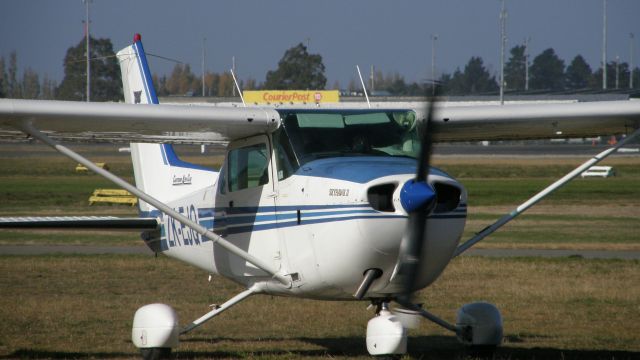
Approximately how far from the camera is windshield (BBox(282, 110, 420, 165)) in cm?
888

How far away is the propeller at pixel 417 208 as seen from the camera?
7.45m

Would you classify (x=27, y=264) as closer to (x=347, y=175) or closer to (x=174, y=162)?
(x=174, y=162)

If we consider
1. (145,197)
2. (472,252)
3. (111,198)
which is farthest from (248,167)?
(111,198)

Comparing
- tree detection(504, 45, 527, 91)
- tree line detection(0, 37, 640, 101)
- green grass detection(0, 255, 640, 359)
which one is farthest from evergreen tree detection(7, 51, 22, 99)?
green grass detection(0, 255, 640, 359)

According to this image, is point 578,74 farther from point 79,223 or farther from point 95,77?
point 79,223

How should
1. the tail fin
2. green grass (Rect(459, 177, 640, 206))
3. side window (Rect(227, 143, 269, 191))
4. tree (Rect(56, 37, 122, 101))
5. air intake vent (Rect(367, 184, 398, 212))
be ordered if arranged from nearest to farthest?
air intake vent (Rect(367, 184, 398, 212)), side window (Rect(227, 143, 269, 191)), the tail fin, green grass (Rect(459, 177, 640, 206)), tree (Rect(56, 37, 122, 101))

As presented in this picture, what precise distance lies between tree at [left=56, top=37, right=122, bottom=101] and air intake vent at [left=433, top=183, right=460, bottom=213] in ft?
347

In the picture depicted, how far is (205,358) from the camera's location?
9633 millimetres

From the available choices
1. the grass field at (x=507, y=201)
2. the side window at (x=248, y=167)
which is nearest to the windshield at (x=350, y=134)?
the side window at (x=248, y=167)

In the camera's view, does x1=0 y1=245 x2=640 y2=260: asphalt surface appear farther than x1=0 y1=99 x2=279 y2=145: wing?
Yes

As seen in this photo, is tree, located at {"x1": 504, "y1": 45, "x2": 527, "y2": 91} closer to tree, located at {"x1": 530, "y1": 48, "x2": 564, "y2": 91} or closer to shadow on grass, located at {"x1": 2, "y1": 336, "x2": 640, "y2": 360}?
tree, located at {"x1": 530, "y1": 48, "x2": 564, "y2": 91}

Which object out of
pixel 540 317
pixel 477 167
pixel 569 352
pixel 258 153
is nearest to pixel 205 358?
pixel 258 153

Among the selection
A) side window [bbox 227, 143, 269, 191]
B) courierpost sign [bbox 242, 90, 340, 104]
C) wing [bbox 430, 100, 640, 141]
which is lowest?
side window [bbox 227, 143, 269, 191]

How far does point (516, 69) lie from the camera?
165 m
